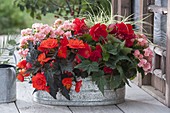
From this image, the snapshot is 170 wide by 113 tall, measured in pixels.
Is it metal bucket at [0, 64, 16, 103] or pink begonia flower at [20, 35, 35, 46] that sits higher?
pink begonia flower at [20, 35, 35, 46]

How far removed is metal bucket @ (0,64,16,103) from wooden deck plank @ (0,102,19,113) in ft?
0.15

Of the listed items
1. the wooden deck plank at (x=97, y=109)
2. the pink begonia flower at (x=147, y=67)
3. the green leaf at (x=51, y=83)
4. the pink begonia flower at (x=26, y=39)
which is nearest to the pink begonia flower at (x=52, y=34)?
the pink begonia flower at (x=26, y=39)

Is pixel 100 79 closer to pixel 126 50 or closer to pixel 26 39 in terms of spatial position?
pixel 126 50

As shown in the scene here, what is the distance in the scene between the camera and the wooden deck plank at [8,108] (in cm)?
334

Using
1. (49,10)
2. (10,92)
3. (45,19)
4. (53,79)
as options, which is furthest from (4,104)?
(45,19)

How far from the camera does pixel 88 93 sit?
340 centimetres

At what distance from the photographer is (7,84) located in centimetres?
351

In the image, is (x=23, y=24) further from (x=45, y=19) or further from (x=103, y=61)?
(x=103, y=61)

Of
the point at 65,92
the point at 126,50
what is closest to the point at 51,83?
the point at 65,92

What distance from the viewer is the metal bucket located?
3492 mm

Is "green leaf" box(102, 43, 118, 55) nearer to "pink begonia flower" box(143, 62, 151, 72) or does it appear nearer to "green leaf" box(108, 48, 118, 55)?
"green leaf" box(108, 48, 118, 55)

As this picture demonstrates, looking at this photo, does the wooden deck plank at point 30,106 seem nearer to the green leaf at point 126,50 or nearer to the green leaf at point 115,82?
the green leaf at point 115,82

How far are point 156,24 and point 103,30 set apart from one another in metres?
0.59

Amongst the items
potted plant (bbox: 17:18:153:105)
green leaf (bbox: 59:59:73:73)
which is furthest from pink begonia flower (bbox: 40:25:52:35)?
green leaf (bbox: 59:59:73:73)
